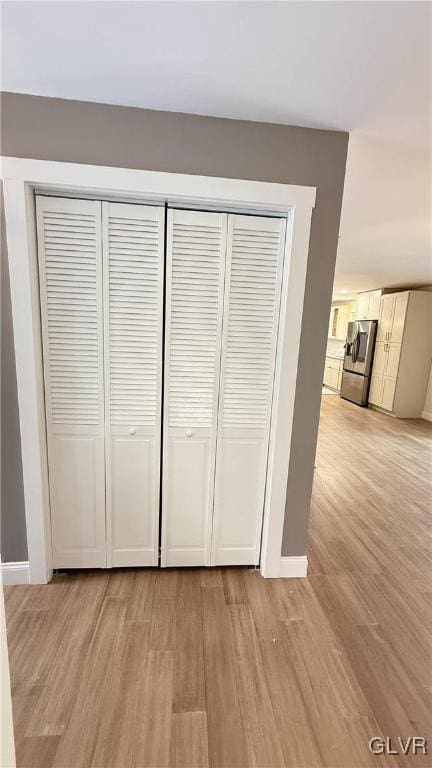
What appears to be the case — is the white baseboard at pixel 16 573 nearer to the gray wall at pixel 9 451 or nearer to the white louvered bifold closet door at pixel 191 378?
the gray wall at pixel 9 451

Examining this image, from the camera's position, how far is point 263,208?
1628 mm

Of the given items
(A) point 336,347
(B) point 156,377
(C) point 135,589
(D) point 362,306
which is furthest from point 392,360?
(C) point 135,589

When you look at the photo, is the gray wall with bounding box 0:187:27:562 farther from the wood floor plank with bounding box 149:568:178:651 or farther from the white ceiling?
the wood floor plank with bounding box 149:568:178:651

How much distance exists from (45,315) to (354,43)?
5.21ft

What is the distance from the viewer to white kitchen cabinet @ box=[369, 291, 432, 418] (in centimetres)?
558

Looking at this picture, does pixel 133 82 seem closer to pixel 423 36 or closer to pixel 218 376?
pixel 423 36

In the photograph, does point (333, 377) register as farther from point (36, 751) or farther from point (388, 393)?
point (36, 751)

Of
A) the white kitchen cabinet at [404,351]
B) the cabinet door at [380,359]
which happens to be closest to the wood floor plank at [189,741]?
the white kitchen cabinet at [404,351]

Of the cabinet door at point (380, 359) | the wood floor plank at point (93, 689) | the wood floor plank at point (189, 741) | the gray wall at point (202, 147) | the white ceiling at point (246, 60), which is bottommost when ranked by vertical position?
the wood floor plank at point (189, 741)

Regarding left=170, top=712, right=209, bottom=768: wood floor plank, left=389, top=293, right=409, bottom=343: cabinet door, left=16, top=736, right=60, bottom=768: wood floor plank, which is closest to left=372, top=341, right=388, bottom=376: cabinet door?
left=389, top=293, right=409, bottom=343: cabinet door

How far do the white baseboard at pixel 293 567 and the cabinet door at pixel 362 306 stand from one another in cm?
591

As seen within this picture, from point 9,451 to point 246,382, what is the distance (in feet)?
4.13

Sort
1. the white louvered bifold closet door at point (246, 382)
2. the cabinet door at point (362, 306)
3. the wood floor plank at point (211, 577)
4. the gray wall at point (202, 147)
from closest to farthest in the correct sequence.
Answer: the gray wall at point (202, 147) < the white louvered bifold closet door at point (246, 382) < the wood floor plank at point (211, 577) < the cabinet door at point (362, 306)

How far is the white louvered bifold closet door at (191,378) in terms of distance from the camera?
166 cm
